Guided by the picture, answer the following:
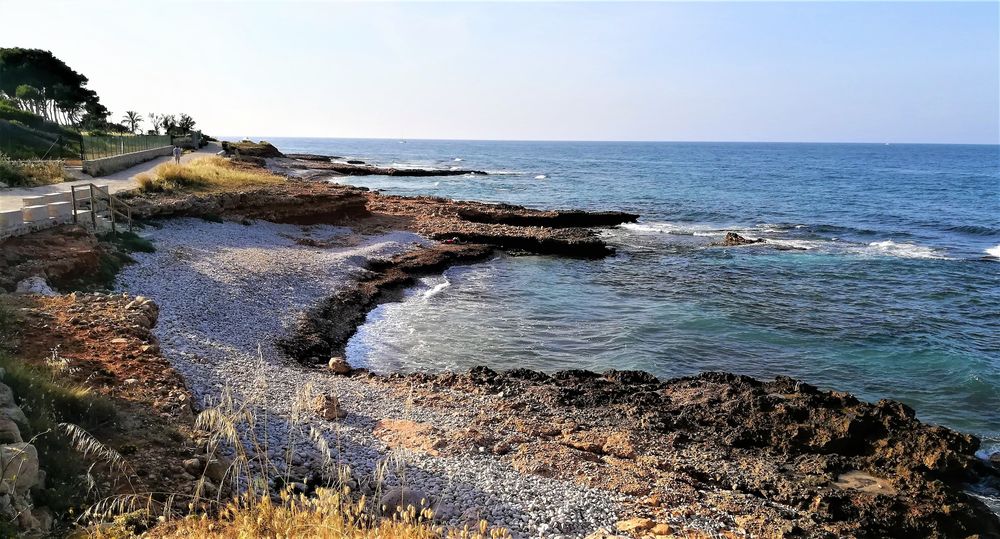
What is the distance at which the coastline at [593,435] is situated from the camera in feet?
26.6

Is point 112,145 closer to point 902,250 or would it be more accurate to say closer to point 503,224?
point 503,224

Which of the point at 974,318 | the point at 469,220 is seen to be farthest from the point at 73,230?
the point at 974,318

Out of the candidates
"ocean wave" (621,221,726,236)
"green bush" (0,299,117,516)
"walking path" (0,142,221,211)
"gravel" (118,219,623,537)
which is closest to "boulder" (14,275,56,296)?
"gravel" (118,219,623,537)

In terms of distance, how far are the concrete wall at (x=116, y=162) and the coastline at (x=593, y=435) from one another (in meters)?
15.8

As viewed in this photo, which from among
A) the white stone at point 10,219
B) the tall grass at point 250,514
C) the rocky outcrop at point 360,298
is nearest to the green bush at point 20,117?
the rocky outcrop at point 360,298

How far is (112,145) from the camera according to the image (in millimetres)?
34312

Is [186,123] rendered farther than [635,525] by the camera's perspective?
Yes

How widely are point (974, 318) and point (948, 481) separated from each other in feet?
42.8

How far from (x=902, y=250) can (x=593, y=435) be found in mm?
29812

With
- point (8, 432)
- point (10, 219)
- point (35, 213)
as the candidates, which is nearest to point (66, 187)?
point (35, 213)

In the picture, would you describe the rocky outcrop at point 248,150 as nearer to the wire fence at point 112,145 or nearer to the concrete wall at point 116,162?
the wire fence at point 112,145

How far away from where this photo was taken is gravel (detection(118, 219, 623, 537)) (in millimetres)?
7605

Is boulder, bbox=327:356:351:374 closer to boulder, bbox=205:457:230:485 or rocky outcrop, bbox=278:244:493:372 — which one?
rocky outcrop, bbox=278:244:493:372

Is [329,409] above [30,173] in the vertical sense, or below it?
below
